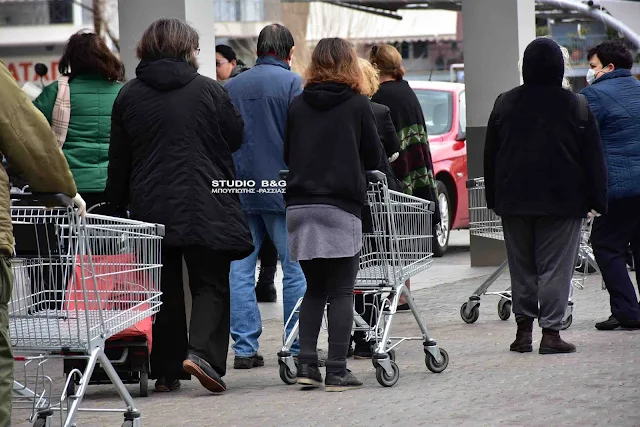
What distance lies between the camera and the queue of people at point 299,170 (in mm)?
7277

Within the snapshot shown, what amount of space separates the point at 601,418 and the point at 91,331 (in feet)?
7.85

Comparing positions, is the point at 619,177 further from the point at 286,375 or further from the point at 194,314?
the point at 194,314

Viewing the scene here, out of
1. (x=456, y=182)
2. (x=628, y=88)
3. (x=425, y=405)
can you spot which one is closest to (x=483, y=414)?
(x=425, y=405)

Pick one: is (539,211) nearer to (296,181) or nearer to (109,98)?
(296,181)

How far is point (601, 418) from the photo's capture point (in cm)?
642

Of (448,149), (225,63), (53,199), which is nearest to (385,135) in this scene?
(53,199)

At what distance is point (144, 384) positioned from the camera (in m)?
7.39

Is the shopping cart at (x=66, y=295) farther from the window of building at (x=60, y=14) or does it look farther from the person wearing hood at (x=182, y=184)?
the window of building at (x=60, y=14)

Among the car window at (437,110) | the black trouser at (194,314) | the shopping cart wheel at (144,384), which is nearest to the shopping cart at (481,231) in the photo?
the black trouser at (194,314)

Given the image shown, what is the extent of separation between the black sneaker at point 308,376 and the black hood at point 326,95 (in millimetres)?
1383

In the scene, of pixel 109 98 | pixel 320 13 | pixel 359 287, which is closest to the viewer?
pixel 359 287

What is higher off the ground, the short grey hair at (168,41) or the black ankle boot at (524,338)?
the short grey hair at (168,41)

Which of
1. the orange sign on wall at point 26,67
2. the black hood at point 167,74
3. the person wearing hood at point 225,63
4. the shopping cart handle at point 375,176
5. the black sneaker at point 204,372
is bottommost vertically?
the orange sign on wall at point 26,67

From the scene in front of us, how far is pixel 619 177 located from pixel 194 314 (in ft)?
11.4
